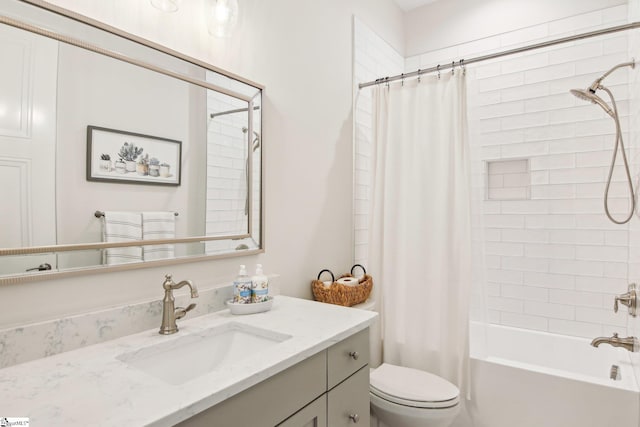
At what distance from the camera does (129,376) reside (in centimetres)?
89

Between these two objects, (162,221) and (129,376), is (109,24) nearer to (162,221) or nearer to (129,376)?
(162,221)

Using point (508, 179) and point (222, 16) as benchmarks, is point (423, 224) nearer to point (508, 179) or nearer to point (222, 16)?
point (508, 179)

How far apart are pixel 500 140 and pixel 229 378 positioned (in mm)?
2675

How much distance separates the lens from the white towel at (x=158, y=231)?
4.21 feet

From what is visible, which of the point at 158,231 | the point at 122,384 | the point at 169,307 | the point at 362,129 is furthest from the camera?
the point at 362,129

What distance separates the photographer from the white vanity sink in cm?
109

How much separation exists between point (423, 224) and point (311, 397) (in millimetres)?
1256

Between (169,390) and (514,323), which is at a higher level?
(169,390)

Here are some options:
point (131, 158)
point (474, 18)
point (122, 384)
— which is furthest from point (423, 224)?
point (474, 18)

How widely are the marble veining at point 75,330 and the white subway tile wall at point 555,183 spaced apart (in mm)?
1522

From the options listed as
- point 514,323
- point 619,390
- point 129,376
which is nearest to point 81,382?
point 129,376

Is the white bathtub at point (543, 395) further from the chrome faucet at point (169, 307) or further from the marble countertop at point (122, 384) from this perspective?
the chrome faucet at point (169, 307)

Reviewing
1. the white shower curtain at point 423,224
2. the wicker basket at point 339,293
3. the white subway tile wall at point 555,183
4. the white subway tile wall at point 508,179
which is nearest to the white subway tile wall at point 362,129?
the white subway tile wall at point 555,183

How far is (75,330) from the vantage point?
1.07 m
